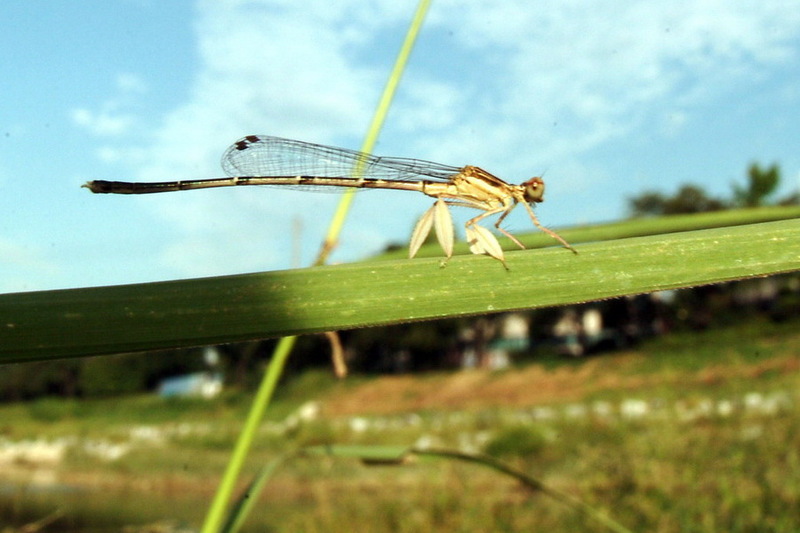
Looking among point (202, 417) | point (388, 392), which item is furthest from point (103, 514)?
point (388, 392)

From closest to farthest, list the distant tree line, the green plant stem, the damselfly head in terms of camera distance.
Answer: the green plant stem → the damselfly head → the distant tree line

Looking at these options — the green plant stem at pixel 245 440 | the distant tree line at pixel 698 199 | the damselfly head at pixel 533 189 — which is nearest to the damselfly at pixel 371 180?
the damselfly head at pixel 533 189

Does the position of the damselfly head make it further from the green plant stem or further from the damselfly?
the green plant stem

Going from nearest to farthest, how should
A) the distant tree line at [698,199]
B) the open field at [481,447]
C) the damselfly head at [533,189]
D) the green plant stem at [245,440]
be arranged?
the green plant stem at [245,440] < the damselfly head at [533,189] < the open field at [481,447] < the distant tree line at [698,199]

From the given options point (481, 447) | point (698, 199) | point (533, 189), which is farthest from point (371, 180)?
point (698, 199)

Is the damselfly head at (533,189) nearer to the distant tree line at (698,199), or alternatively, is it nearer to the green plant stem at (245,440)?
the green plant stem at (245,440)

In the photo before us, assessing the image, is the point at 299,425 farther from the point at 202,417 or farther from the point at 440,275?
the point at 440,275

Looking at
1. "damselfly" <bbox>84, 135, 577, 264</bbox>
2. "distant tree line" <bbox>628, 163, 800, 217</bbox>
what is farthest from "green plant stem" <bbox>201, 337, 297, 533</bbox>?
"distant tree line" <bbox>628, 163, 800, 217</bbox>
